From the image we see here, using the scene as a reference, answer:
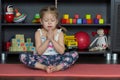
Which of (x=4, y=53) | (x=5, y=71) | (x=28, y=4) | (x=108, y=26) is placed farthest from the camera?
(x=28, y=4)

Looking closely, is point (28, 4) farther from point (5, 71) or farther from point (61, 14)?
point (5, 71)

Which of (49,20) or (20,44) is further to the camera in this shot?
(20,44)

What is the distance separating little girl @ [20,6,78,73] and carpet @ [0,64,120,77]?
0.18 feet

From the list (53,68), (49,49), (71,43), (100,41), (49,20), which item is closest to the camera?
(53,68)

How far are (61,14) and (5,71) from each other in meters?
1.32

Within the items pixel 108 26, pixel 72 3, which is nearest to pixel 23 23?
pixel 72 3

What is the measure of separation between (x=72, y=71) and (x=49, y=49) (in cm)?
28

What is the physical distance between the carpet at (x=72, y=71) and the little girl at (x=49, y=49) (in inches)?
2.2

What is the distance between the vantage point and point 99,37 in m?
3.20

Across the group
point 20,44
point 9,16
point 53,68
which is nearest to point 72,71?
point 53,68

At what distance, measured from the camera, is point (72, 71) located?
7.18 ft

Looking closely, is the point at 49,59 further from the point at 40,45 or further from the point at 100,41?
the point at 100,41

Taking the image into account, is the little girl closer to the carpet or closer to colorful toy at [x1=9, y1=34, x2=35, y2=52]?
the carpet

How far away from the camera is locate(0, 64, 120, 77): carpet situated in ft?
6.83
